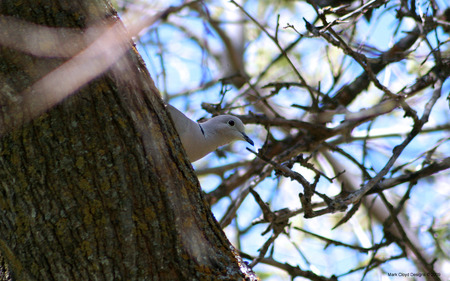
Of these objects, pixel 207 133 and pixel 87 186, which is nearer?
pixel 87 186

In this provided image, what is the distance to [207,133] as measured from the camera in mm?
4277

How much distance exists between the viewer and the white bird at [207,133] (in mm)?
3864

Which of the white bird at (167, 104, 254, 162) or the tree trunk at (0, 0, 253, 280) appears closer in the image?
the tree trunk at (0, 0, 253, 280)

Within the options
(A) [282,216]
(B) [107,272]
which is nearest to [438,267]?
(A) [282,216]

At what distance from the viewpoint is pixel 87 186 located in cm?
210

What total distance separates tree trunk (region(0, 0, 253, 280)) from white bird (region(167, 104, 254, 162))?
1.49 metres

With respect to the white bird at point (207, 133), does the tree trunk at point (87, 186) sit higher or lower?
lower

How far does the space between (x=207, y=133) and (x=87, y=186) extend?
7.32ft

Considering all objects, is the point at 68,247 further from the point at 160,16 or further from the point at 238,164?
the point at 160,16

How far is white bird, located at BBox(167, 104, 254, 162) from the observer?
12.7 ft

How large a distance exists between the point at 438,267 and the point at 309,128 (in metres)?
2.05

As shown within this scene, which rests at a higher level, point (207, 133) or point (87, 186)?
point (207, 133)

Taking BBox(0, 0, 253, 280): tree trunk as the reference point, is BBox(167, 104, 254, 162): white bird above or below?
above

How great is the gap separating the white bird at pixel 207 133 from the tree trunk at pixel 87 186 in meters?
1.49
